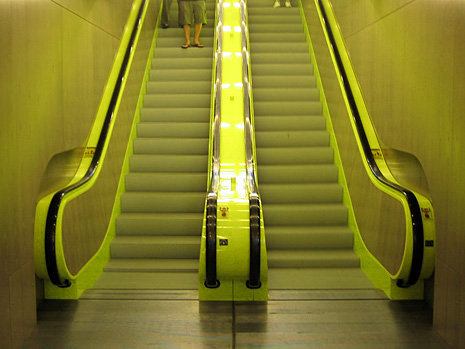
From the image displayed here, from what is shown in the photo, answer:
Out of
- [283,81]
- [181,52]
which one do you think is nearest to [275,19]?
[181,52]

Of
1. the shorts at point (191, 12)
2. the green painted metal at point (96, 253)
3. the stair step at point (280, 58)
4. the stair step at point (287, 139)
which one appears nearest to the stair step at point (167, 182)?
the green painted metal at point (96, 253)

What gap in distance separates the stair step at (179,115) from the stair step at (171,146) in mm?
464

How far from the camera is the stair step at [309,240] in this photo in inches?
180

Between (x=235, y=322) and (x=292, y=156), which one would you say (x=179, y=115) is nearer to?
(x=292, y=156)

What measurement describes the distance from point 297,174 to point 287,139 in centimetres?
56

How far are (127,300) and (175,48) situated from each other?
4.46 m

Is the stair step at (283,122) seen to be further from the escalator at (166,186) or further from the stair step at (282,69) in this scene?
the stair step at (282,69)

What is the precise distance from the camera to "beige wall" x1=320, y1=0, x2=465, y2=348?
2.90 meters

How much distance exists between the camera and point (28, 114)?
10.3 feet

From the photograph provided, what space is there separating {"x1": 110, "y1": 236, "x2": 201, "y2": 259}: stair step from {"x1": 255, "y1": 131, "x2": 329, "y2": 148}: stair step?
165 centimetres

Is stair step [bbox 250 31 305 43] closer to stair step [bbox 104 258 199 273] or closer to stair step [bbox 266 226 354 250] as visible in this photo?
stair step [bbox 266 226 354 250]

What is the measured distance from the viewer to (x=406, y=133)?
3.76m

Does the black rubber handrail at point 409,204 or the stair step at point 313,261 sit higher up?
the black rubber handrail at point 409,204

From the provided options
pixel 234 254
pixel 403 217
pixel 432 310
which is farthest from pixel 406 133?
pixel 234 254
